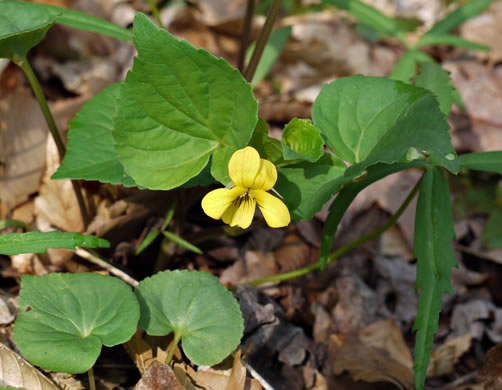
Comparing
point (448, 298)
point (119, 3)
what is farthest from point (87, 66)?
point (448, 298)

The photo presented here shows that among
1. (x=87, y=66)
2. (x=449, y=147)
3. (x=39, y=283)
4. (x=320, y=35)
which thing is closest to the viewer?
(x=449, y=147)

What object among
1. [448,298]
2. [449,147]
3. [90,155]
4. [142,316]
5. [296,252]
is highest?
[449,147]

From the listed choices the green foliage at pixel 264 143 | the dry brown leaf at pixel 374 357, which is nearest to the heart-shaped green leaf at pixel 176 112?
the green foliage at pixel 264 143

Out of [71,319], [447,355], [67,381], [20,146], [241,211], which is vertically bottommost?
[447,355]

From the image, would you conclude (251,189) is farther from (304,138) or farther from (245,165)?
(304,138)

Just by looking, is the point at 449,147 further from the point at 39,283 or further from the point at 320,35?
the point at 320,35

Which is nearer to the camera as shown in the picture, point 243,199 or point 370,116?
point 243,199

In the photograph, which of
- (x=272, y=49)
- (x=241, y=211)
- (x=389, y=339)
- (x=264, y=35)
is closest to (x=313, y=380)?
(x=389, y=339)
